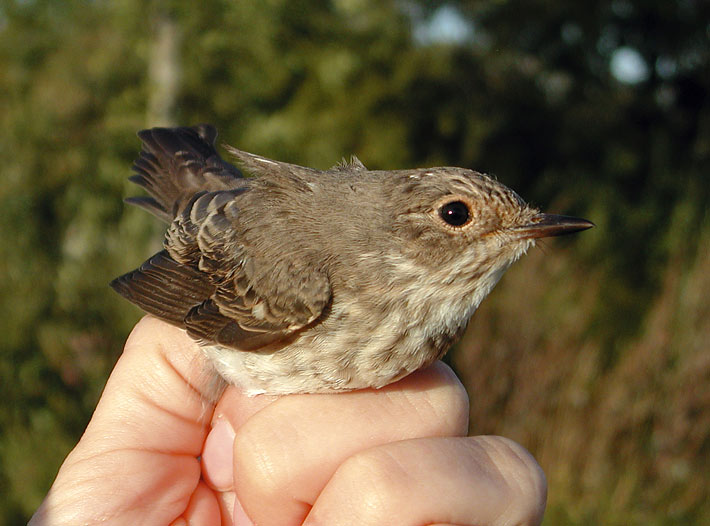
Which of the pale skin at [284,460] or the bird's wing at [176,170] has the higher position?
the bird's wing at [176,170]

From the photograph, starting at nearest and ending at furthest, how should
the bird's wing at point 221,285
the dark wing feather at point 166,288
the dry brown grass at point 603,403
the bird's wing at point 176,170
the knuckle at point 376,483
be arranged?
the knuckle at point 376,483 → the bird's wing at point 221,285 → the dark wing feather at point 166,288 → the bird's wing at point 176,170 → the dry brown grass at point 603,403

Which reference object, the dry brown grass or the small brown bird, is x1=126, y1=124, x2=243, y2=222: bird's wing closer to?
the small brown bird

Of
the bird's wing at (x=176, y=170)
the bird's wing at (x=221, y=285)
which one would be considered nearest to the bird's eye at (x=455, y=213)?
the bird's wing at (x=221, y=285)

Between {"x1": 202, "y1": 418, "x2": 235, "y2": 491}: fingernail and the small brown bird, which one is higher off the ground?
the small brown bird

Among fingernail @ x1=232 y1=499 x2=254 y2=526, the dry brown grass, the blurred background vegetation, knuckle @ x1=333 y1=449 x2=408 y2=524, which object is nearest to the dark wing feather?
fingernail @ x1=232 y1=499 x2=254 y2=526

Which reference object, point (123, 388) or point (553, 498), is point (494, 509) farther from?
point (553, 498)

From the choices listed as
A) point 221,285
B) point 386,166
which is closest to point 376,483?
point 221,285

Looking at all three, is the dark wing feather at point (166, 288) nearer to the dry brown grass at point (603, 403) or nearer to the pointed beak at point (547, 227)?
the pointed beak at point (547, 227)
